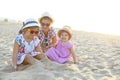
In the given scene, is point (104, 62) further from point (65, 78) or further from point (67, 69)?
point (65, 78)

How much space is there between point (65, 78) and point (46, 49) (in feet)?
8.18

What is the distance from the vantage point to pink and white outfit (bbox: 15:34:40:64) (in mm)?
6293

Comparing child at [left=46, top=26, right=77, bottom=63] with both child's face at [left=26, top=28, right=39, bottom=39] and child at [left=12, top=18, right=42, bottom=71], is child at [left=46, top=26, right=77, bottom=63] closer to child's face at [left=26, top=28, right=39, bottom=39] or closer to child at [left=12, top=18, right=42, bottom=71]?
child at [left=12, top=18, right=42, bottom=71]

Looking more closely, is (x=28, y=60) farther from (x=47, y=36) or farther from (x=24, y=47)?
(x=47, y=36)

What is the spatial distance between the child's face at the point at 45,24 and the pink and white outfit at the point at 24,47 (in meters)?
0.89

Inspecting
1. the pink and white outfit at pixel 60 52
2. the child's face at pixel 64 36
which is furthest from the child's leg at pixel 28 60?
the child's face at pixel 64 36

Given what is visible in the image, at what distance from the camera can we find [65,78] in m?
5.27

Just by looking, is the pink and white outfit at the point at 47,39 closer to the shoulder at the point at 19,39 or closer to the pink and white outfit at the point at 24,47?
the pink and white outfit at the point at 24,47

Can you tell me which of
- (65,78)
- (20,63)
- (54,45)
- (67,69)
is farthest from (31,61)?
(54,45)

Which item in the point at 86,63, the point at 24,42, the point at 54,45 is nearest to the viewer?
the point at 24,42

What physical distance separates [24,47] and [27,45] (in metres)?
0.07

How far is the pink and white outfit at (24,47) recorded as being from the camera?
6.29 m

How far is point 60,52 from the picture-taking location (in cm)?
718

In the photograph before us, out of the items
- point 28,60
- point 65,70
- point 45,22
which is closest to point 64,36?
point 45,22
